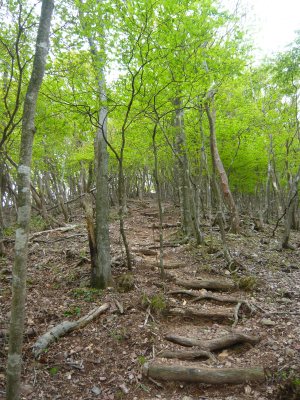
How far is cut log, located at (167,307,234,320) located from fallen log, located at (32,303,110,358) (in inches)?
67.1

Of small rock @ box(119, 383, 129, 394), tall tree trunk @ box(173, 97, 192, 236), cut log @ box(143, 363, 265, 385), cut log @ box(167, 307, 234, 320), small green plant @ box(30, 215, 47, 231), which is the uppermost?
tall tree trunk @ box(173, 97, 192, 236)

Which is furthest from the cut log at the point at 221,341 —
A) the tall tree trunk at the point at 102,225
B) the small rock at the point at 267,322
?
the tall tree trunk at the point at 102,225

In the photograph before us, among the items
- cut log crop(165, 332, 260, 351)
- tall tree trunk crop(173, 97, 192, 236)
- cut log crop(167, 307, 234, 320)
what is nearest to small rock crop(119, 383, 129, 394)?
cut log crop(165, 332, 260, 351)

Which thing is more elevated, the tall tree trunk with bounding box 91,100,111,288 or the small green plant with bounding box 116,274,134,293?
the tall tree trunk with bounding box 91,100,111,288

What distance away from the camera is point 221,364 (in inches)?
190

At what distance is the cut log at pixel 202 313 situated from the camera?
6297mm

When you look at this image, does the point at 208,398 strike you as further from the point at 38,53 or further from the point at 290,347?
the point at 38,53

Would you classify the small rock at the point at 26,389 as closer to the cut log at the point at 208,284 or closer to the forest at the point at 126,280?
the forest at the point at 126,280

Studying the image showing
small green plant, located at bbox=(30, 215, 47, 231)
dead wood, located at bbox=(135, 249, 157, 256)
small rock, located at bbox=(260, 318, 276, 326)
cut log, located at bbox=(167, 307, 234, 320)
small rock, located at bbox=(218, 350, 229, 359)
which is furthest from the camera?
small green plant, located at bbox=(30, 215, 47, 231)

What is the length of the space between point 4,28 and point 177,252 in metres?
8.97

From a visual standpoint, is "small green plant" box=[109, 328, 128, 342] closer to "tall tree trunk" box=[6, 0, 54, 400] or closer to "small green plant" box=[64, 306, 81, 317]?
"small green plant" box=[64, 306, 81, 317]

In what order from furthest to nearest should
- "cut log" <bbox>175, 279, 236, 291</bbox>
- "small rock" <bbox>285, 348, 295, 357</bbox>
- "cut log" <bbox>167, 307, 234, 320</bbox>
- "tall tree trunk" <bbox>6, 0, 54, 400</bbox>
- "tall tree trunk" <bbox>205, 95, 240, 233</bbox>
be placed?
"tall tree trunk" <bbox>205, 95, 240, 233</bbox> → "cut log" <bbox>175, 279, 236, 291</bbox> → "cut log" <bbox>167, 307, 234, 320</bbox> → "small rock" <bbox>285, 348, 295, 357</bbox> → "tall tree trunk" <bbox>6, 0, 54, 400</bbox>

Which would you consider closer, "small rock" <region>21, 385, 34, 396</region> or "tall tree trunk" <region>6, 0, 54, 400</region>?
"tall tree trunk" <region>6, 0, 54, 400</region>

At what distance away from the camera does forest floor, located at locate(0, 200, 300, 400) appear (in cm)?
442
